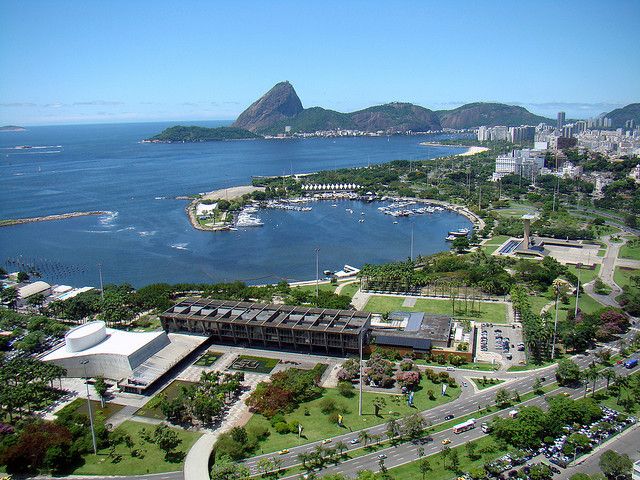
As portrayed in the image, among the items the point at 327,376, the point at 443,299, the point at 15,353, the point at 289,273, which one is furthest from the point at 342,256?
the point at 15,353

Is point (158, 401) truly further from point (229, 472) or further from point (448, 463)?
point (448, 463)

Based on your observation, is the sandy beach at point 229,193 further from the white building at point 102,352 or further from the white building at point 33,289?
the white building at point 102,352

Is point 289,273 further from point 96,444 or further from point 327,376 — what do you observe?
point 96,444

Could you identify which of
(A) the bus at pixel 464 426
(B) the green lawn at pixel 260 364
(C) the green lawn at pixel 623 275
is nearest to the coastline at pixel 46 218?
(B) the green lawn at pixel 260 364

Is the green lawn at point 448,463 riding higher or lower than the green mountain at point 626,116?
lower

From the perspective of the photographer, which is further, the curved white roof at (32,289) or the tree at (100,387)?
the curved white roof at (32,289)

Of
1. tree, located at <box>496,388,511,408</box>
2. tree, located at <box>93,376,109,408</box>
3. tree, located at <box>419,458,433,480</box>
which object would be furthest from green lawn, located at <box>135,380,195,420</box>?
tree, located at <box>496,388,511,408</box>
